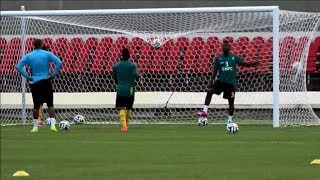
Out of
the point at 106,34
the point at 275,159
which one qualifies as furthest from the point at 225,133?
the point at 106,34

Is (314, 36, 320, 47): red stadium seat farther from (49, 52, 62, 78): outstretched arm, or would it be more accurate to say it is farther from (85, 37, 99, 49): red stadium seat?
(49, 52, 62, 78): outstretched arm

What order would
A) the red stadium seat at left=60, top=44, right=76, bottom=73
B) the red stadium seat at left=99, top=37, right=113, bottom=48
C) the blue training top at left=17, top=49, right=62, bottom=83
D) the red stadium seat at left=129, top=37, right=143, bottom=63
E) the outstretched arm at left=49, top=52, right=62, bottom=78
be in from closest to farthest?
the outstretched arm at left=49, top=52, right=62, bottom=78 < the blue training top at left=17, top=49, right=62, bottom=83 < the red stadium seat at left=60, top=44, right=76, bottom=73 < the red stadium seat at left=129, top=37, right=143, bottom=63 < the red stadium seat at left=99, top=37, right=113, bottom=48

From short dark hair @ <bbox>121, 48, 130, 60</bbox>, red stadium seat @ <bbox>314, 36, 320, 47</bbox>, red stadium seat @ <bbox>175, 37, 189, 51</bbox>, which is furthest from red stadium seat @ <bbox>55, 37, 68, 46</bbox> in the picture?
red stadium seat @ <bbox>314, 36, 320, 47</bbox>

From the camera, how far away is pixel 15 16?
2298 centimetres

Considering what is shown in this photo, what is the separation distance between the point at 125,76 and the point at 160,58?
5666mm

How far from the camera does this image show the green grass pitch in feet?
35.8

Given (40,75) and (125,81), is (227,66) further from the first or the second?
(40,75)

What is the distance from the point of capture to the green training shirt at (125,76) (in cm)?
1989

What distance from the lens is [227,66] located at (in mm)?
20453

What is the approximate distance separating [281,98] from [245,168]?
412 inches

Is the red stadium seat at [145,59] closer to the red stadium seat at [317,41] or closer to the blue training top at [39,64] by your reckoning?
the red stadium seat at [317,41]

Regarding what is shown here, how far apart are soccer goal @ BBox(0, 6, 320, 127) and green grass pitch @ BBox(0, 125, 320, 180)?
347 cm

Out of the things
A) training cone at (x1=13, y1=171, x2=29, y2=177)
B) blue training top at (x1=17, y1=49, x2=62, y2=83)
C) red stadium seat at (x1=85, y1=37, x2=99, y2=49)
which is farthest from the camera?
red stadium seat at (x1=85, y1=37, x2=99, y2=49)

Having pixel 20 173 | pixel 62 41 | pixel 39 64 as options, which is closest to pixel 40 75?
pixel 39 64
